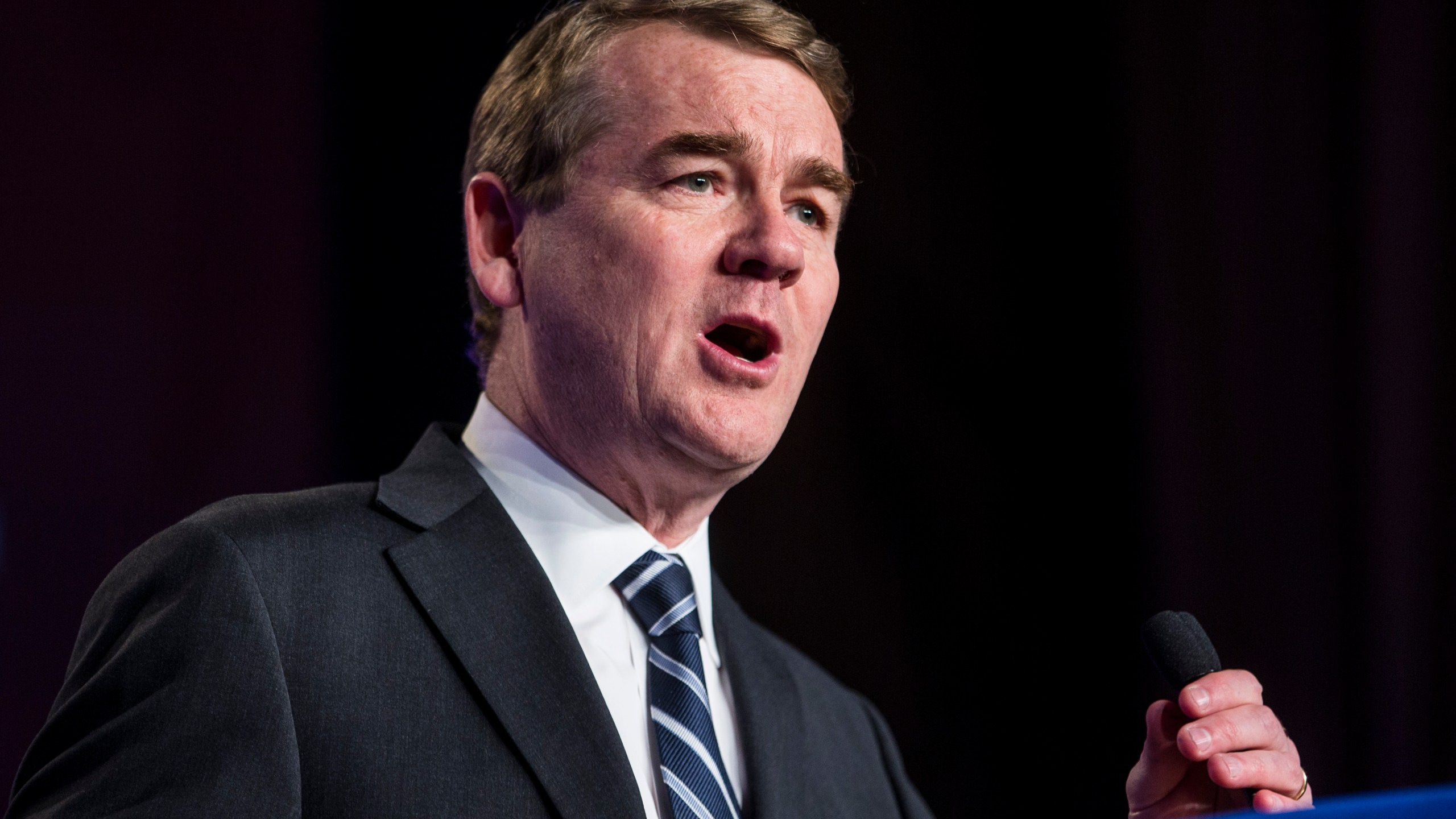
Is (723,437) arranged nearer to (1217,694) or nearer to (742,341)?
(742,341)

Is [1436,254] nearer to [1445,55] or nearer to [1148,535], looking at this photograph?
[1445,55]

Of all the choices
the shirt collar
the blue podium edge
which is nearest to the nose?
the shirt collar

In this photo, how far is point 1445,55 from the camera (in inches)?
88.6

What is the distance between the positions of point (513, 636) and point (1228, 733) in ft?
2.59

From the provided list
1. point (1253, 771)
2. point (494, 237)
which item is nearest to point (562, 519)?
point (494, 237)

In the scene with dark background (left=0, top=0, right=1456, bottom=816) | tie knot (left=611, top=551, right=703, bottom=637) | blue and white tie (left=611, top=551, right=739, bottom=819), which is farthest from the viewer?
dark background (left=0, top=0, right=1456, bottom=816)

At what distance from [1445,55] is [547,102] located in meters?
1.76

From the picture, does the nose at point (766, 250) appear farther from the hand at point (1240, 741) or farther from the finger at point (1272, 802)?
the finger at point (1272, 802)

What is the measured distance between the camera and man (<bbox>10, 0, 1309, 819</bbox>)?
45.5 inches

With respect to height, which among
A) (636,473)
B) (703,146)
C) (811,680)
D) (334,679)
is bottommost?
(811,680)

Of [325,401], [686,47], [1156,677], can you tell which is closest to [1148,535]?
[1156,677]

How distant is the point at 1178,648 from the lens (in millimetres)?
1271

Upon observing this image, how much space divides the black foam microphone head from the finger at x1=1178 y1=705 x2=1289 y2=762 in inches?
1.8

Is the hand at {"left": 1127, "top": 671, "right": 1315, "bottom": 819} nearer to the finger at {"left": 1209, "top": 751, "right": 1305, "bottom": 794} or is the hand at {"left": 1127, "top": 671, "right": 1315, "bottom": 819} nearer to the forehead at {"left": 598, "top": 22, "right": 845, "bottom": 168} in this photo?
the finger at {"left": 1209, "top": 751, "right": 1305, "bottom": 794}
